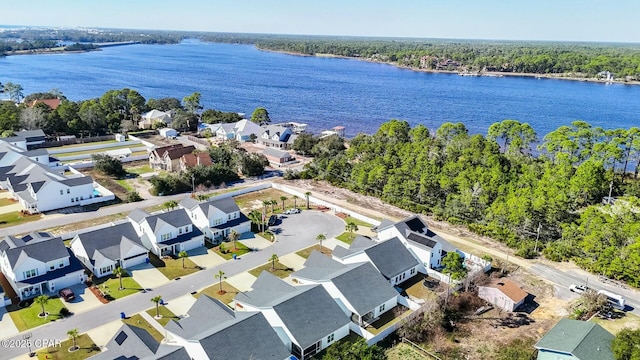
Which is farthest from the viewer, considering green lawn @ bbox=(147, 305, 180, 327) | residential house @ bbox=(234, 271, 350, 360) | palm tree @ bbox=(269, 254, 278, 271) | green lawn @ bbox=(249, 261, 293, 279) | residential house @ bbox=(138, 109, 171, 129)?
residential house @ bbox=(138, 109, 171, 129)

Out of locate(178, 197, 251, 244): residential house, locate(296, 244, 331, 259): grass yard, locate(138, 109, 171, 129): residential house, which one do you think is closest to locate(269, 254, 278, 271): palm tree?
locate(296, 244, 331, 259): grass yard

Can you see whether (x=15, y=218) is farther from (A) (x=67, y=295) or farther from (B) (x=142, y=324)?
(B) (x=142, y=324)

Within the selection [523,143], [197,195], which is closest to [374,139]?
[523,143]

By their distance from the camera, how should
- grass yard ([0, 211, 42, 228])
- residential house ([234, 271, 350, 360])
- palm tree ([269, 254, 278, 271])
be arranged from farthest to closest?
grass yard ([0, 211, 42, 228]) < palm tree ([269, 254, 278, 271]) < residential house ([234, 271, 350, 360])

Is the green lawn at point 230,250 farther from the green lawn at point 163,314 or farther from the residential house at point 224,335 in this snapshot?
the residential house at point 224,335

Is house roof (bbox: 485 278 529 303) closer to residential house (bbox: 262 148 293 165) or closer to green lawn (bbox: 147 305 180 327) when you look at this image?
green lawn (bbox: 147 305 180 327)

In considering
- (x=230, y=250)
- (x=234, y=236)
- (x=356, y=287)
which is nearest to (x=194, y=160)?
(x=234, y=236)
